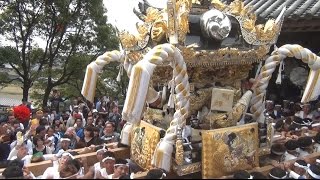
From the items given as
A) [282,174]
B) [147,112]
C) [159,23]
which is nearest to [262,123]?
[282,174]

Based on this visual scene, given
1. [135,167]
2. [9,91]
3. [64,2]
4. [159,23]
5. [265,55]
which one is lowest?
[9,91]

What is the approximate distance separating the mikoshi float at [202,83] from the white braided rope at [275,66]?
13 mm

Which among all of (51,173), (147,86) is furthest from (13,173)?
(147,86)

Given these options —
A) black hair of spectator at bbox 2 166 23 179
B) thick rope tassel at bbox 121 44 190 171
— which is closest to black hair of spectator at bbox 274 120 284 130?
thick rope tassel at bbox 121 44 190 171

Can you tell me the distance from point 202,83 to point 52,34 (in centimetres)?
1035

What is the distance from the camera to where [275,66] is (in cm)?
547

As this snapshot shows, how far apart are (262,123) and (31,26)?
1090cm

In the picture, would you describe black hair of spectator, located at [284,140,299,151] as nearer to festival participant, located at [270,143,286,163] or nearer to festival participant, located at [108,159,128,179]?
festival participant, located at [270,143,286,163]

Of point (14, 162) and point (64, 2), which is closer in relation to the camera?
point (14, 162)

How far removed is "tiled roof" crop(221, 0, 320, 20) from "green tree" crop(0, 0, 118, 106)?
19.7 ft

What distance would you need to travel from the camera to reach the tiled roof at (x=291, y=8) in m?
9.20

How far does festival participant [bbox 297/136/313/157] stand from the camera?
6012 millimetres

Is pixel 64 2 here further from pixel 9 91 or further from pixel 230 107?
pixel 9 91

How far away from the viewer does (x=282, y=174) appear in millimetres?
4500
